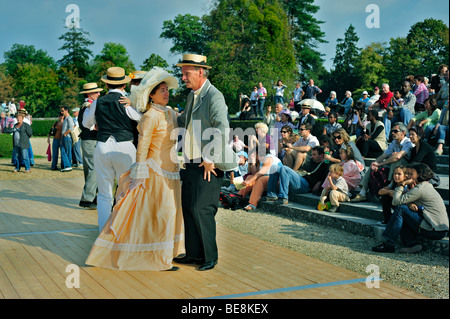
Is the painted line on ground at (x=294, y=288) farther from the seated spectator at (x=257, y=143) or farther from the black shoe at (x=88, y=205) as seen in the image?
the seated spectator at (x=257, y=143)

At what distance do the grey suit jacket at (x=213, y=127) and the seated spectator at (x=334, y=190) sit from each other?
11.3 feet

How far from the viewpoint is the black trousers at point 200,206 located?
16.3 feet

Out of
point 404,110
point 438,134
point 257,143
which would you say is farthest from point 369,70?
point 257,143

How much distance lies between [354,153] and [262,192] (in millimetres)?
1880

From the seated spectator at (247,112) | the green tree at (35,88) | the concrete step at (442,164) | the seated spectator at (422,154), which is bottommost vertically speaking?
the concrete step at (442,164)

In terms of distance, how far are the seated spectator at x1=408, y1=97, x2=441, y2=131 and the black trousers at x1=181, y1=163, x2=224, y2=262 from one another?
6894mm

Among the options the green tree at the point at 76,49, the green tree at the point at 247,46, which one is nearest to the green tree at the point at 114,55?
the green tree at the point at 76,49

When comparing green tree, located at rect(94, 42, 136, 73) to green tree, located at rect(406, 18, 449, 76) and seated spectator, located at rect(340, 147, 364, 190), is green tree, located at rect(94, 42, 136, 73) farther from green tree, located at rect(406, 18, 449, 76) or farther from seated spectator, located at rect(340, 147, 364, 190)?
seated spectator, located at rect(340, 147, 364, 190)

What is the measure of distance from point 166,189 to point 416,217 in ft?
10.2

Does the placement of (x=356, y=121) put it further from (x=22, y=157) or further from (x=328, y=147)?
(x=22, y=157)

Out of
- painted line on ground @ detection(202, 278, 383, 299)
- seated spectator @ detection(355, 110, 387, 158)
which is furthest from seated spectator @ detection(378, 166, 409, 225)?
seated spectator @ detection(355, 110, 387, 158)

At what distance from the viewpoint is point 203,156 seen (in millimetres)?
4930

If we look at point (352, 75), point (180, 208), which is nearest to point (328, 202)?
point (180, 208)

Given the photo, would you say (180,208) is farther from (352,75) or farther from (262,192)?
(352,75)
